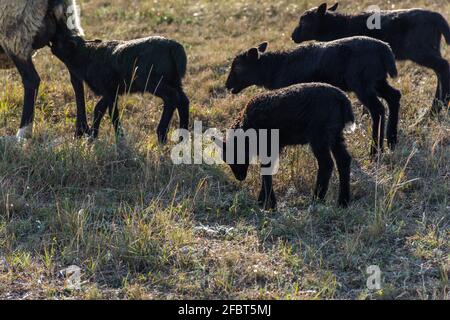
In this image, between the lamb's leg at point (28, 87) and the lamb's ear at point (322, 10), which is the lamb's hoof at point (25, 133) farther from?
the lamb's ear at point (322, 10)

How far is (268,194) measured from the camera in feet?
22.0

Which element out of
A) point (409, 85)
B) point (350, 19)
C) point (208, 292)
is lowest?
point (208, 292)

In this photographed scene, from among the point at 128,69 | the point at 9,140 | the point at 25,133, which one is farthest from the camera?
the point at 25,133

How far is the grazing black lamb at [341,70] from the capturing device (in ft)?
24.3

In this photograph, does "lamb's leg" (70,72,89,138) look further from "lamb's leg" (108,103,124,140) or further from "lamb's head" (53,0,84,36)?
"lamb's head" (53,0,84,36)

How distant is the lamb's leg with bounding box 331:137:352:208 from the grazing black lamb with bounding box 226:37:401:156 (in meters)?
0.97

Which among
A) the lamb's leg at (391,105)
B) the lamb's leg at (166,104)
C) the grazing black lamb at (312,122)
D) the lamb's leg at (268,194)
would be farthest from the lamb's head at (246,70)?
the lamb's leg at (268,194)

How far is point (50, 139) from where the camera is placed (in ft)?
26.1

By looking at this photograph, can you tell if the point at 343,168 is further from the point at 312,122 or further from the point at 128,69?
the point at 128,69

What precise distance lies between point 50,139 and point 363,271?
12.5 ft

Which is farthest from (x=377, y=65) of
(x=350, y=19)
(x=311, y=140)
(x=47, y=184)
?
(x=47, y=184)

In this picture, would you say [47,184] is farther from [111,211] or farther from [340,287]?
[340,287]

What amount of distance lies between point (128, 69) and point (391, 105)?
2.73m

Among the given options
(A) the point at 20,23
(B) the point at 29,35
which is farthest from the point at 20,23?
(B) the point at 29,35
